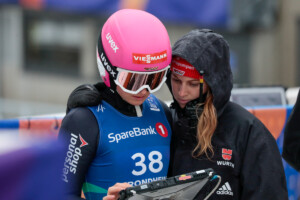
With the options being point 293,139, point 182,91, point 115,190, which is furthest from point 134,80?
point 293,139

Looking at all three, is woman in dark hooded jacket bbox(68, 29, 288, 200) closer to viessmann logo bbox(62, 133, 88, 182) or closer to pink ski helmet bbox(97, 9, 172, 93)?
pink ski helmet bbox(97, 9, 172, 93)

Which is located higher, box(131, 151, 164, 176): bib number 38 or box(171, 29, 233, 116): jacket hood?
box(171, 29, 233, 116): jacket hood

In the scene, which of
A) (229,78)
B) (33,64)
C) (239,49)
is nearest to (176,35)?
(239,49)

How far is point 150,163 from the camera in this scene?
236cm

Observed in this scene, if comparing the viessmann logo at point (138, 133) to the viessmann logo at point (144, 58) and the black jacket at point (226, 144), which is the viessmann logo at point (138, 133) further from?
the viessmann logo at point (144, 58)

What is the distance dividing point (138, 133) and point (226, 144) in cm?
46

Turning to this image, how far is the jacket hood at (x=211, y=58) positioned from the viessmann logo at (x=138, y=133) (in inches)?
11.8

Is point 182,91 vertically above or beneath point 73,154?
above

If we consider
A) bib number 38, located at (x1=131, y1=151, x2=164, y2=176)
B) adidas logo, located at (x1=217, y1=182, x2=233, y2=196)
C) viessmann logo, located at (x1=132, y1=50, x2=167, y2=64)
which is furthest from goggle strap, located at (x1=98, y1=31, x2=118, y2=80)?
adidas logo, located at (x1=217, y1=182, x2=233, y2=196)

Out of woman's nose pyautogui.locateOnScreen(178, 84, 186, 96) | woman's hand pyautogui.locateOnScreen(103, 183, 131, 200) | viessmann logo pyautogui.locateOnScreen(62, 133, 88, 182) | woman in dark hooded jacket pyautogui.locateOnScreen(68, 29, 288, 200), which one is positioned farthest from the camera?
woman's nose pyautogui.locateOnScreen(178, 84, 186, 96)

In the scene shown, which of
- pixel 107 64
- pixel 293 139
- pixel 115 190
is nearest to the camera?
pixel 115 190

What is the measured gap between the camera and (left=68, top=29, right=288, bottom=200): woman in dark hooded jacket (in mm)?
2422

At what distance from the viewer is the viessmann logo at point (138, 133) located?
2277 mm

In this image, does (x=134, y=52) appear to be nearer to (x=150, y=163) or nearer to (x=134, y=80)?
(x=134, y=80)
